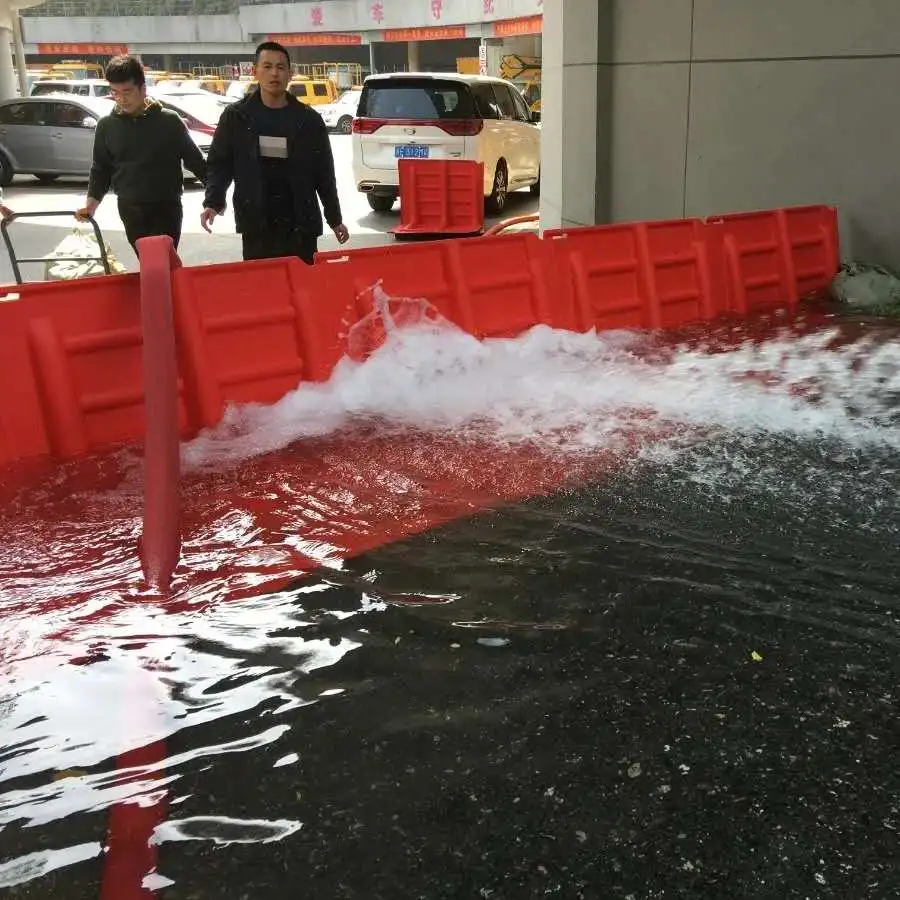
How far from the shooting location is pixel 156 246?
4.12 meters

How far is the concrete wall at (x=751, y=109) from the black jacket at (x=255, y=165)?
450 centimetres

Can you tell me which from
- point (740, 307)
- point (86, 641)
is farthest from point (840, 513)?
point (740, 307)

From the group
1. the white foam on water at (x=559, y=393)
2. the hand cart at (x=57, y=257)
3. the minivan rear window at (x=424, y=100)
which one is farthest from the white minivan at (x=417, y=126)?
the white foam on water at (x=559, y=393)

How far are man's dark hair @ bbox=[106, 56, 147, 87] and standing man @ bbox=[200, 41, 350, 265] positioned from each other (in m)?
0.57

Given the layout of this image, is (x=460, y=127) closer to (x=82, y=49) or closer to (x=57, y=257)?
(x=57, y=257)

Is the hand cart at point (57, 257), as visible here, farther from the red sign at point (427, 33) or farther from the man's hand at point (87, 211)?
the red sign at point (427, 33)

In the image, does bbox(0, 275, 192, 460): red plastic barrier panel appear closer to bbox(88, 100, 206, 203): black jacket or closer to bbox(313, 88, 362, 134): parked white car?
bbox(88, 100, 206, 203): black jacket

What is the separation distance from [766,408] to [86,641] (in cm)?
345

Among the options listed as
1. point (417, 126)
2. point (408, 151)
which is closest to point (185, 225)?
point (408, 151)

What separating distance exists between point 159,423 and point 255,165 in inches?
89.7

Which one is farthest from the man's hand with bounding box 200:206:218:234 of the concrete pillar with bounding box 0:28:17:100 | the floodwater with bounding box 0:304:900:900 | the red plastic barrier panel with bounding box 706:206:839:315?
A: the concrete pillar with bounding box 0:28:17:100

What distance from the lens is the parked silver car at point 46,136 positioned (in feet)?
57.7

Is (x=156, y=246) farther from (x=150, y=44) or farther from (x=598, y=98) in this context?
(x=150, y=44)

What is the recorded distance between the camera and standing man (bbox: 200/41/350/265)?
209 inches
